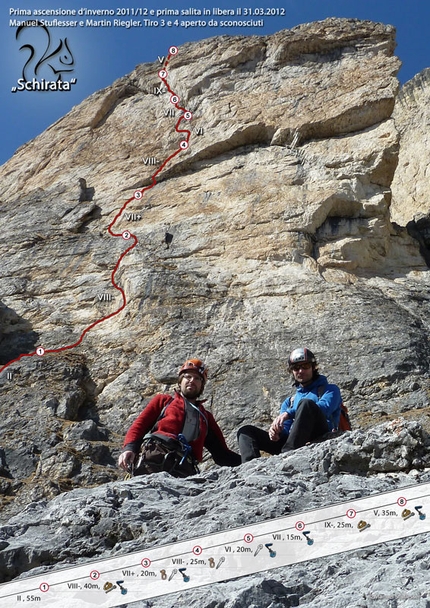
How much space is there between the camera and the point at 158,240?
1819cm

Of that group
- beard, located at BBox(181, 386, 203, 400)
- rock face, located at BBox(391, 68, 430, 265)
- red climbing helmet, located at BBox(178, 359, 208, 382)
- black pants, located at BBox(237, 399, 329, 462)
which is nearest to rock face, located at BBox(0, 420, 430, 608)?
black pants, located at BBox(237, 399, 329, 462)

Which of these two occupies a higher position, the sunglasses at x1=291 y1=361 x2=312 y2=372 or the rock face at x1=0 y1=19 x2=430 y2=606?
the rock face at x1=0 y1=19 x2=430 y2=606

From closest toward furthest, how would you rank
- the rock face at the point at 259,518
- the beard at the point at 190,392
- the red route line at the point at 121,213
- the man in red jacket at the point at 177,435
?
the rock face at the point at 259,518 < the man in red jacket at the point at 177,435 < the beard at the point at 190,392 < the red route line at the point at 121,213

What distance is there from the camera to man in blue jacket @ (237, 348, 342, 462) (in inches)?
337

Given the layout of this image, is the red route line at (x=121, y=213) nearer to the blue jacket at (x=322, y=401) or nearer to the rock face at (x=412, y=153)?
the blue jacket at (x=322, y=401)

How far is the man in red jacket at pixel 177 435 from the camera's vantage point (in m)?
8.75

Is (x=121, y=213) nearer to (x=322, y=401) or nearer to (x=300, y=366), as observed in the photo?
(x=300, y=366)

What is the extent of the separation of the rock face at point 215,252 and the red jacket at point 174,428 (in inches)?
133

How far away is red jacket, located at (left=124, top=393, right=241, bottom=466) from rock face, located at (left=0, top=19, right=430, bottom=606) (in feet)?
11.1

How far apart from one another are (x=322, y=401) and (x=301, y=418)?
549 millimetres

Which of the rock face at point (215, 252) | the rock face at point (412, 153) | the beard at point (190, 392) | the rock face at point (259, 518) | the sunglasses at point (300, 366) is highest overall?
→ the rock face at point (412, 153)

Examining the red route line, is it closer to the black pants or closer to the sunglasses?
the sunglasses

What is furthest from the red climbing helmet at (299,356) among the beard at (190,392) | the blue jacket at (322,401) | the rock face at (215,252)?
the rock face at (215,252)

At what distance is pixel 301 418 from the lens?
28.0 feet
